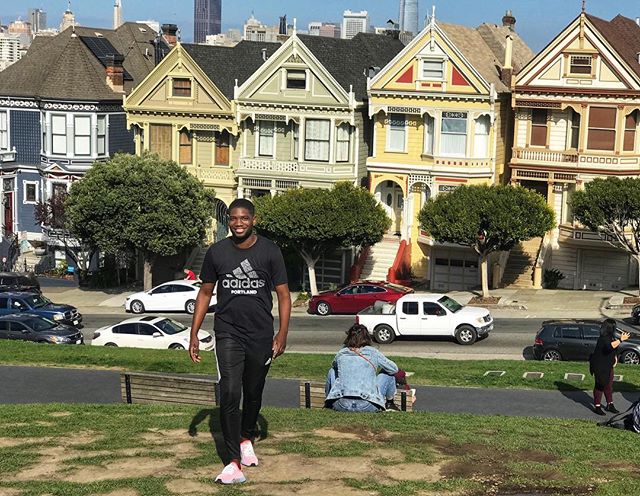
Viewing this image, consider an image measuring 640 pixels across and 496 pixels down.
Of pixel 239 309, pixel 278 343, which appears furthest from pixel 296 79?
pixel 239 309

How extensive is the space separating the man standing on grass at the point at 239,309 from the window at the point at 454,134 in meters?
38.4

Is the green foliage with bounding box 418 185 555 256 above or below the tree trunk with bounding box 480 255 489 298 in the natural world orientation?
above

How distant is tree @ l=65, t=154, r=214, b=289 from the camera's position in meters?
50.2

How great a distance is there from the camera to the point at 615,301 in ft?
149

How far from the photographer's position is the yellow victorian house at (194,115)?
54.8m

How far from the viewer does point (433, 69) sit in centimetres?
5088

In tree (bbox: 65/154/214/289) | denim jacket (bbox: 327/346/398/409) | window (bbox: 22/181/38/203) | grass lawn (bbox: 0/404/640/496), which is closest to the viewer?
grass lawn (bbox: 0/404/640/496)

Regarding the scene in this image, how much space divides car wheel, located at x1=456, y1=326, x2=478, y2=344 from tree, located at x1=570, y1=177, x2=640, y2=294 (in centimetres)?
1020

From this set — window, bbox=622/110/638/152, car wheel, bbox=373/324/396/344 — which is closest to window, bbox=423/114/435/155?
window, bbox=622/110/638/152

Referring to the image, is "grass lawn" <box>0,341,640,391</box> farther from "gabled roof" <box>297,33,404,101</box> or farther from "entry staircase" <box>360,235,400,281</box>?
"gabled roof" <box>297,33,404,101</box>

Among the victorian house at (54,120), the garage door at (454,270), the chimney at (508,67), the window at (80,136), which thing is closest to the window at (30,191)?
the victorian house at (54,120)

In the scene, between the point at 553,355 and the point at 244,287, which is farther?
the point at 553,355

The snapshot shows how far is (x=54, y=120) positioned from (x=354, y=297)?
21.8 m

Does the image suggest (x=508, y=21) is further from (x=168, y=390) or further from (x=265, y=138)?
(x=168, y=390)
